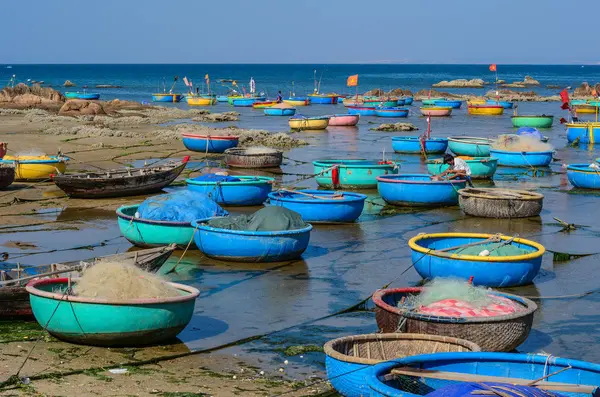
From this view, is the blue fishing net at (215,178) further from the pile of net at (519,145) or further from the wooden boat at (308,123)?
the wooden boat at (308,123)

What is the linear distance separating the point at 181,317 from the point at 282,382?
64.3 inches

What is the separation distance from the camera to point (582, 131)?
3844 centimetres

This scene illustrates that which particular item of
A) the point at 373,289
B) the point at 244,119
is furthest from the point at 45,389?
the point at 244,119

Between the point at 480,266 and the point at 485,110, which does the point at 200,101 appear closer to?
the point at 485,110

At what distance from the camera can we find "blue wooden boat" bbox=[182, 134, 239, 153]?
3136cm

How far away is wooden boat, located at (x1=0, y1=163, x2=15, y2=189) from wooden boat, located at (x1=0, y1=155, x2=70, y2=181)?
909 millimetres

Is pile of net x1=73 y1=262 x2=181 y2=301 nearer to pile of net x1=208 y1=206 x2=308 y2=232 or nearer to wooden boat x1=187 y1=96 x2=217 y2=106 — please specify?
pile of net x1=208 y1=206 x2=308 y2=232

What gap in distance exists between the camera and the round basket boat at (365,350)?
8.21m

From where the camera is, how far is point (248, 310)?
→ 12125mm

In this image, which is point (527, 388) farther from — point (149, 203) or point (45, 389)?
point (149, 203)

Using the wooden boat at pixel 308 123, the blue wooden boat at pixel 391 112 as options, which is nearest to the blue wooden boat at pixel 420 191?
the wooden boat at pixel 308 123

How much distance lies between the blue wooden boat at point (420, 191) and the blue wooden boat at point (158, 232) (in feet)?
22.1

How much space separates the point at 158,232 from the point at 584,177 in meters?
13.7

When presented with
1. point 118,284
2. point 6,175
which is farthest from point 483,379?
point 6,175
